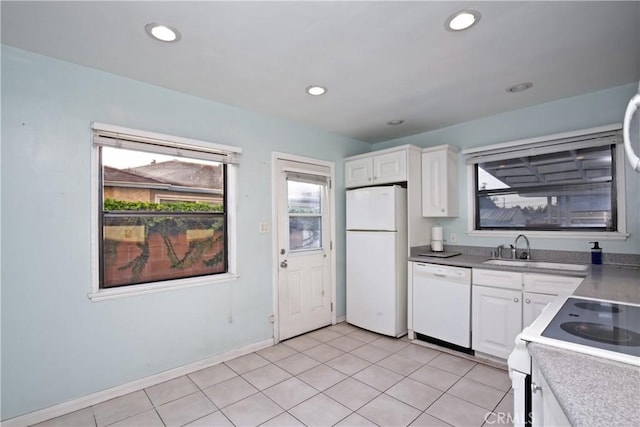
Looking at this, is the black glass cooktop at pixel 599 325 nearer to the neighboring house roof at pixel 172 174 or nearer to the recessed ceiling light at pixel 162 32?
the recessed ceiling light at pixel 162 32

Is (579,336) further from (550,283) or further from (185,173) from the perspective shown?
(185,173)

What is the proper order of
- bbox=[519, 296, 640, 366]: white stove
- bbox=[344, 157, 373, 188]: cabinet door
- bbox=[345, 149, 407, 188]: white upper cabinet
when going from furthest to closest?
1. bbox=[344, 157, 373, 188]: cabinet door
2. bbox=[345, 149, 407, 188]: white upper cabinet
3. bbox=[519, 296, 640, 366]: white stove

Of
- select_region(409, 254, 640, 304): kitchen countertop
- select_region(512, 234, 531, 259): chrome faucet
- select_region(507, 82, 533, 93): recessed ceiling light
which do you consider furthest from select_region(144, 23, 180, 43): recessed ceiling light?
select_region(512, 234, 531, 259): chrome faucet

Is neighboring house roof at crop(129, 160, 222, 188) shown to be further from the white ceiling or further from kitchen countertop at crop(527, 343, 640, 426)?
kitchen countertop at crop(527, 343, 640, 426)

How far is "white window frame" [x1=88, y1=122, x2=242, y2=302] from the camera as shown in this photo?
227 cm

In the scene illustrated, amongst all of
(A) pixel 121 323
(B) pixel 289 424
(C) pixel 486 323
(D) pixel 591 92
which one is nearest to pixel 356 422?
(B) pixel 289 424

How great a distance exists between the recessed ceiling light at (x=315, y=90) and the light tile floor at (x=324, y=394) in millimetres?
2477

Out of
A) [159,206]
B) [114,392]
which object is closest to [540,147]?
[159,206]

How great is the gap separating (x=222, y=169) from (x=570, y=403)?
2.93m

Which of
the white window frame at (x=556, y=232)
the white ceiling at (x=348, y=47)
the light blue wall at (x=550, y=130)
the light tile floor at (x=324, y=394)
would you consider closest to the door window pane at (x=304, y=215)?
the white ceiling at (x=348, y=47)

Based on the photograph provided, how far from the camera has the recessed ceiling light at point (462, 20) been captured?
5.50ft

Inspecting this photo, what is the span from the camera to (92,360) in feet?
7.34

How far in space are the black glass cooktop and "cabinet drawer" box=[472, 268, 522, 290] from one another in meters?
1.25

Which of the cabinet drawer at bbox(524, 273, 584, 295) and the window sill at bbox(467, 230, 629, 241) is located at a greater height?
the window sill at bbox(467, 230, 629, 241)
